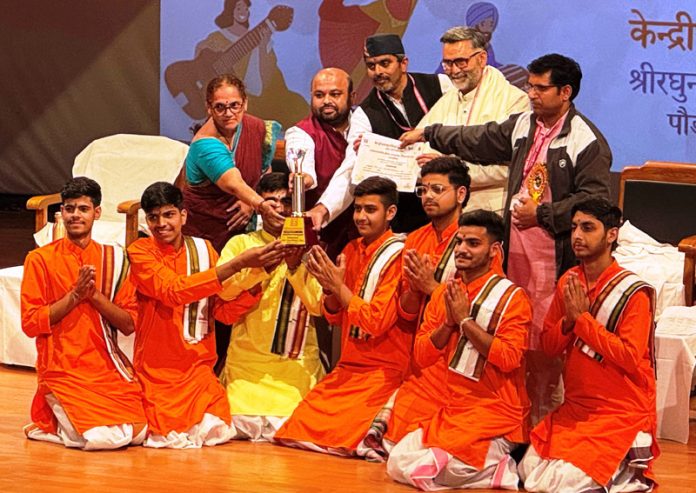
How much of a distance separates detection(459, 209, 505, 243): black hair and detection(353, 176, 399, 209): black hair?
1.29ft

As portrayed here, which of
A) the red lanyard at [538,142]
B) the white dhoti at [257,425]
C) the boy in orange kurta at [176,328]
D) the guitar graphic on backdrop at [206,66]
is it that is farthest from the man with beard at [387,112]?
the guitar graphic on backdrop at [206,66]

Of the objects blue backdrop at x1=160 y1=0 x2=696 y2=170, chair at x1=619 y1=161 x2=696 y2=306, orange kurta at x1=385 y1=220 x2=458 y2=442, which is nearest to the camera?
orange kurta at x1=385 y1=220 x2=458 y2=442

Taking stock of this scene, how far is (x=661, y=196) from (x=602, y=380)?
2416 mm

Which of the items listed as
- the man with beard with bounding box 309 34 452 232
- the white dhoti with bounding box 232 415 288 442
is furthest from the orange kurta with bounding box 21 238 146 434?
the man with beard with bounding box 309 34 452 232

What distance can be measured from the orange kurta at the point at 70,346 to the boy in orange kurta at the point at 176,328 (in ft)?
0.30

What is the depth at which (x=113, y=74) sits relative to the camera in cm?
940

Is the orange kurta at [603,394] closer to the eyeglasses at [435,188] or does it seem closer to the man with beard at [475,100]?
the eyeglasses at [435,188]

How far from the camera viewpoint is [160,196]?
17.4 feet

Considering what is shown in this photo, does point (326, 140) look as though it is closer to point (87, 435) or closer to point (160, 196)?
point (160, 196)

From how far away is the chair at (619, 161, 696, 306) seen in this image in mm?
7020

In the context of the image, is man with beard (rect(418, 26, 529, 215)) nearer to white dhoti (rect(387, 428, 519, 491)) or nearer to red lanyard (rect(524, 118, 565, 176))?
red lanyard (rect(524, 118, 565, 176))

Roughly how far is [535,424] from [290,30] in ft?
12.8

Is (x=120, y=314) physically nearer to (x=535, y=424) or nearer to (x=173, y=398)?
(x=173, y=398)

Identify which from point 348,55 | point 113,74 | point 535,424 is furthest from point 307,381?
point 113,74
